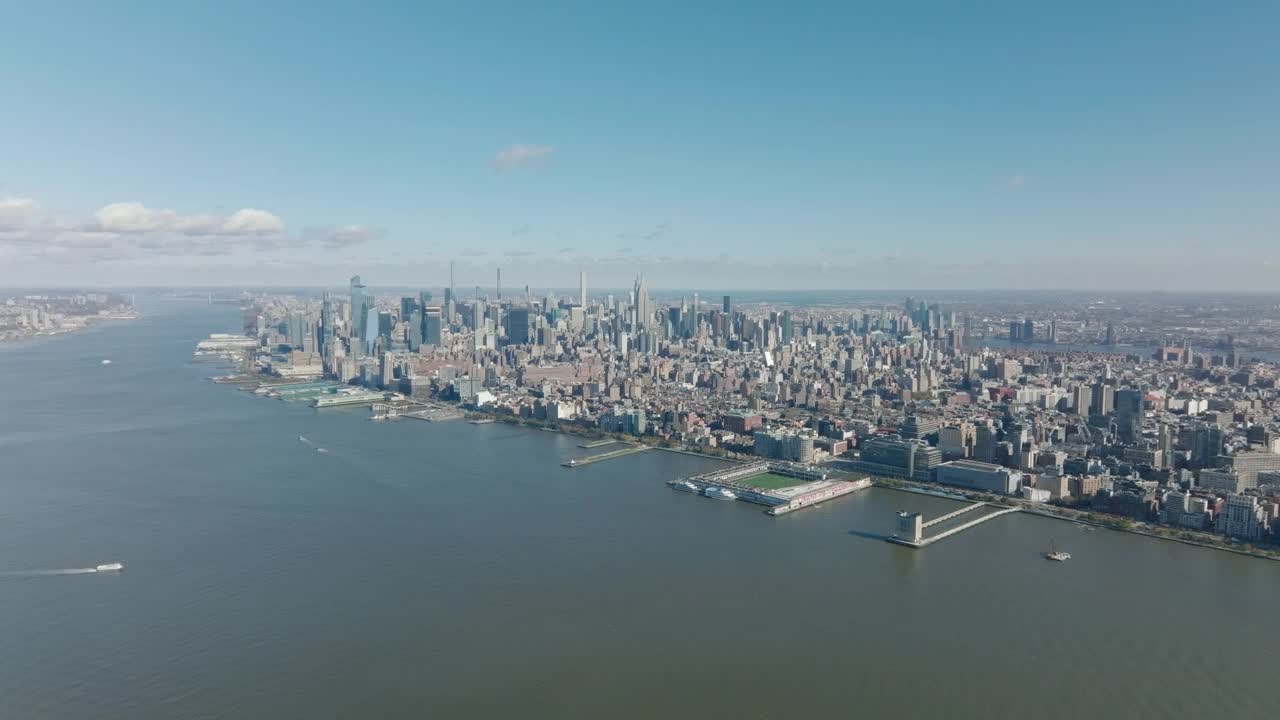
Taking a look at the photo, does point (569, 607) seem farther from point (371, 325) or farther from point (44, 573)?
point (371, 325)

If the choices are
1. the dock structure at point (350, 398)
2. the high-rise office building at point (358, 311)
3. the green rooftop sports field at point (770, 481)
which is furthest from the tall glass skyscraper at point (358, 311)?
the green rooftop sports field at point (770, 481)

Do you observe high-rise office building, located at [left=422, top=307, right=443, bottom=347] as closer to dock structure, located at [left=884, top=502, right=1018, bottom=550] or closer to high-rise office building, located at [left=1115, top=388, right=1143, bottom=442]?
high-rise office building, located at [left=1115, top=388, right=1143, bottom=442]

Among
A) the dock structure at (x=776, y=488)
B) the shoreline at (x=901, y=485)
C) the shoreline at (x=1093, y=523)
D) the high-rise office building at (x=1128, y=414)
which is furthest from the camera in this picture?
the high-rise office building at (x=1128, y=414)

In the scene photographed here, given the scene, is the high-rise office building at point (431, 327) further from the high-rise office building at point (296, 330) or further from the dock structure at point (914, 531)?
the dock structure at point (914, 531)

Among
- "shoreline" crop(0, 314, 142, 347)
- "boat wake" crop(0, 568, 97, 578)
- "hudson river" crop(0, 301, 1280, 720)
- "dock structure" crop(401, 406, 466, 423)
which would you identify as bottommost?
"dock structure" crop(401, 406, 466, 423)

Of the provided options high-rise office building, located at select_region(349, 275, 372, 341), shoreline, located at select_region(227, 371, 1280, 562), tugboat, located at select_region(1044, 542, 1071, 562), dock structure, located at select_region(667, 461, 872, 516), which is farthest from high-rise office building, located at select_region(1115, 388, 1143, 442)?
high-rise office building, located at select_region(349, 275, 372, 341)

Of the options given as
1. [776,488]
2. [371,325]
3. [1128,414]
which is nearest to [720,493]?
[776,488]
